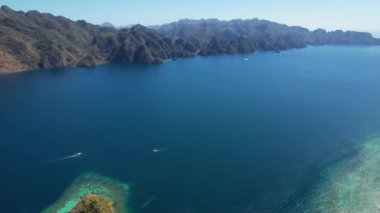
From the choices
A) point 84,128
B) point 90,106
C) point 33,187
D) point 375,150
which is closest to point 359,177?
point 375,150

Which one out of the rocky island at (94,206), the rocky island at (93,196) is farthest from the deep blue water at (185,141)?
the rocky island at (94,206)

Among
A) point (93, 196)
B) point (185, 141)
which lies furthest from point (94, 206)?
point (185, 141)

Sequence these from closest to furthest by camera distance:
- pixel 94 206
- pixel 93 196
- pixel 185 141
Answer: pixel 94 206 < pixel 93 196 < pixel 185 141

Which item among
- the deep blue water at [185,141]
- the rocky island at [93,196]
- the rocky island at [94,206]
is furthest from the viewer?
the deep blue water at [185,141]

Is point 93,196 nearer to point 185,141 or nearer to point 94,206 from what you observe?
point 94,206

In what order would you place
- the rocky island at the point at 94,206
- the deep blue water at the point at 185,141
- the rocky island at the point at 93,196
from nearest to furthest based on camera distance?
the rocky island at the point at 94,206, the rocky island at the point at 93,196, the deep blue water at the point at 185,141

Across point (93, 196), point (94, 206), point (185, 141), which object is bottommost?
point (185, 141)

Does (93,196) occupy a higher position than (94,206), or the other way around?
(94,206)

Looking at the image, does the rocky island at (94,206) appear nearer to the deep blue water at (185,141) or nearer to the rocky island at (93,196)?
the rocky island at (93,196)

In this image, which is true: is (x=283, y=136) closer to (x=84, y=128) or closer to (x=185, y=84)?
(x=84, y=128)
